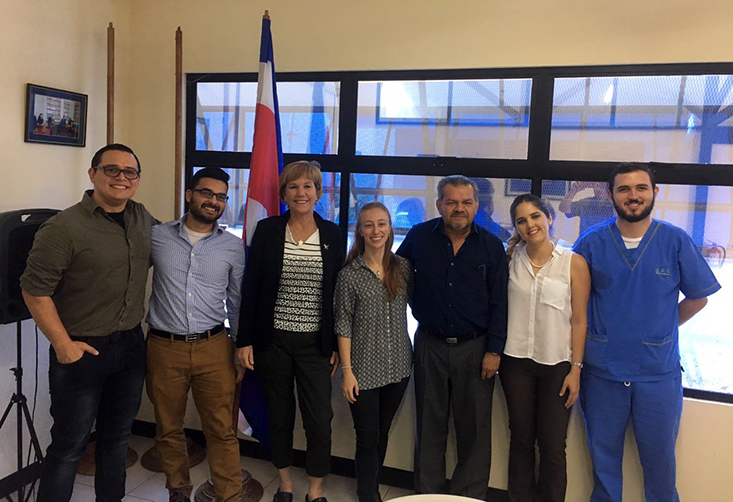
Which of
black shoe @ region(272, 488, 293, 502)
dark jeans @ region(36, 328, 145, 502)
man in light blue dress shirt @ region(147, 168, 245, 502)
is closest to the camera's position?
dark jeans @ region(36, 328, 145, 502)

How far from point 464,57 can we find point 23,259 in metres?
2.19

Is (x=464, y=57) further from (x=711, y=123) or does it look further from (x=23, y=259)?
(x=23, y=259)

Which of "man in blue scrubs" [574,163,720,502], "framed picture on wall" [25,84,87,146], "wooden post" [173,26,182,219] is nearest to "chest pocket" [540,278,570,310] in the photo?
"man in blue scrubs" [574,163,720,502]

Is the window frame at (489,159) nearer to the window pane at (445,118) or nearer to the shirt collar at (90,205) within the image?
the window pane at (445,118)

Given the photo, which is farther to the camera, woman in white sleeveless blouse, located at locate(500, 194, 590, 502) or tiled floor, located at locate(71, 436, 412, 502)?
tiled floor, located at locate(71, 436, 412, 502)

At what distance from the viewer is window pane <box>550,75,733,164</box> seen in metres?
2.34

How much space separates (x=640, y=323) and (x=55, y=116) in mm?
2930

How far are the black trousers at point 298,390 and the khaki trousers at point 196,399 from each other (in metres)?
0.18

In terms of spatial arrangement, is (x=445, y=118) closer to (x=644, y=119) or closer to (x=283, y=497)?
(x=644, y=119)

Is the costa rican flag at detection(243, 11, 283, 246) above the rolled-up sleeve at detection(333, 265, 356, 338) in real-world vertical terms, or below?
above

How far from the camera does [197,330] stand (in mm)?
2242

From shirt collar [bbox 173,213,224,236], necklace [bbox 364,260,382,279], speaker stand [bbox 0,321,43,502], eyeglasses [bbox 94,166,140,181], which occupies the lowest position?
speaker stand [bbox 0,321,43,502]

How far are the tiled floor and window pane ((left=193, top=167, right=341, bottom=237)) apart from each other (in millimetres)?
1350

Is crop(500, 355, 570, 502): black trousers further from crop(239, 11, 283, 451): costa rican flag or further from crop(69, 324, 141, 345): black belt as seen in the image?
crop(69, 324, 141, 345): black belt
